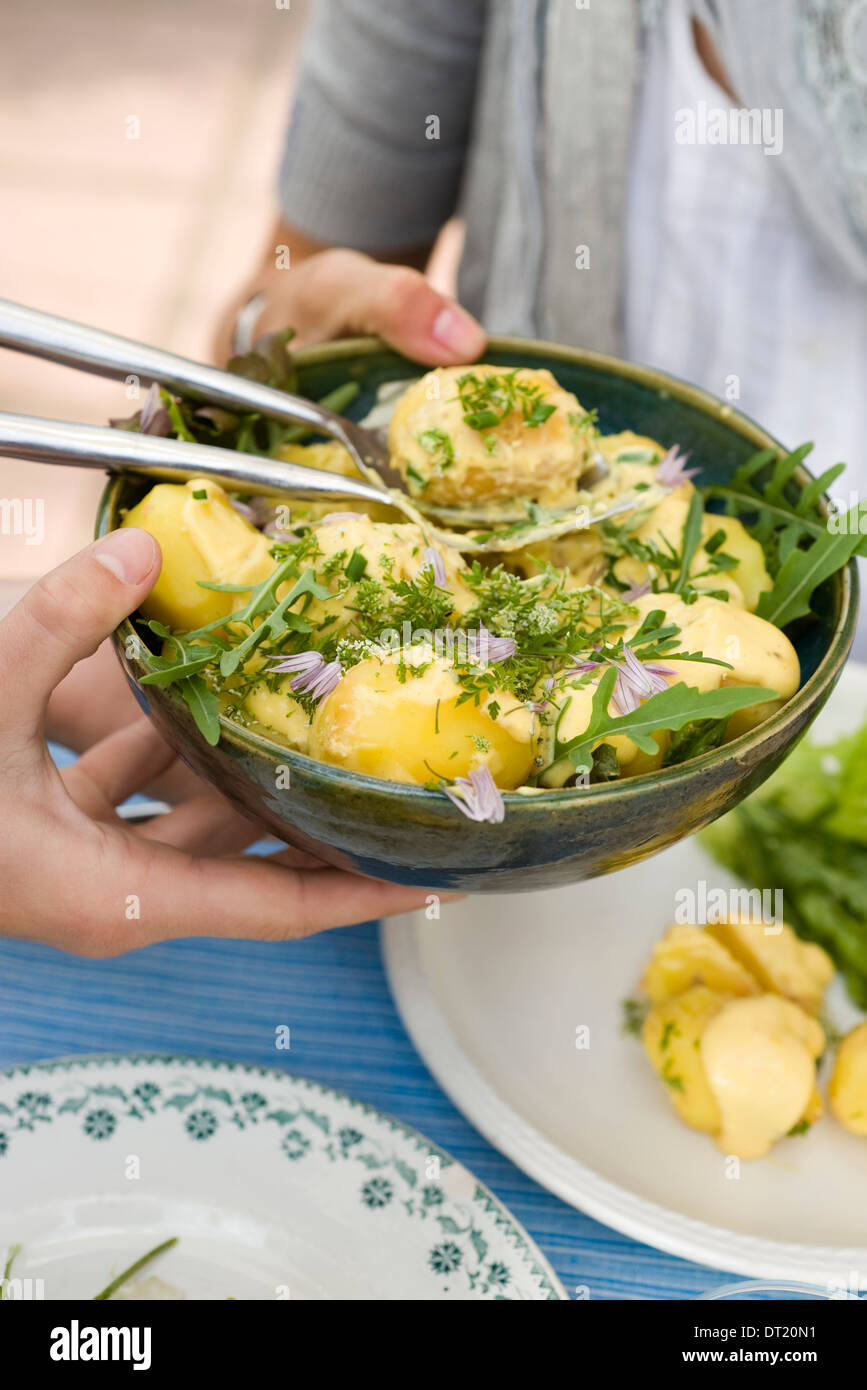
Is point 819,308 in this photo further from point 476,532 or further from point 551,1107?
point 551,1107

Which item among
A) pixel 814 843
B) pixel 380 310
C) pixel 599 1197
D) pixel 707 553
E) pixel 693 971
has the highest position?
pixel 380 310

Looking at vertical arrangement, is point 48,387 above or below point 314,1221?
above

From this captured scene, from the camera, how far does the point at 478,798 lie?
0.63 meters

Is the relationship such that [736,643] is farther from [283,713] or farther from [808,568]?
[283,713]

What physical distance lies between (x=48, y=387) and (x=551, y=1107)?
2.45 m

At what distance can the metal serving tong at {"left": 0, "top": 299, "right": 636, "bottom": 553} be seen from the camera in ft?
2.48

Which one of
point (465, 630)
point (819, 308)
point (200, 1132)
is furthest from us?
point (819, 308)

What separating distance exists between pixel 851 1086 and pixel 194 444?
693mm

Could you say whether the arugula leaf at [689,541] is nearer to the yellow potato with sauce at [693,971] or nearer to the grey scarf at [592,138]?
the yellow potato with sauce at [693,971]

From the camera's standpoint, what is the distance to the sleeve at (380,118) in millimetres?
1615

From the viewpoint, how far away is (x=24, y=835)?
2.58ft

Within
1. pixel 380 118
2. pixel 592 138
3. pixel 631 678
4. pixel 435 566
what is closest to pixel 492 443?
pixel 435 566

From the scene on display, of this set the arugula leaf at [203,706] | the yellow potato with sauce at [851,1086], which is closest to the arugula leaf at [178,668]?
the arugula leaf at [203,706]
